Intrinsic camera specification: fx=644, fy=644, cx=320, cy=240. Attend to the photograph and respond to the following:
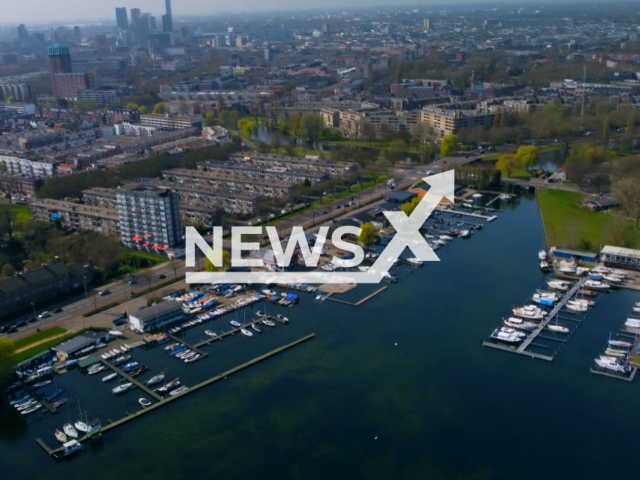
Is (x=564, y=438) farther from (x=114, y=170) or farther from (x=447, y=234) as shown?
(x=114, y=170)

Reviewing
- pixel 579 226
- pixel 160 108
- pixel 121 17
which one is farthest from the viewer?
pixel 121 17

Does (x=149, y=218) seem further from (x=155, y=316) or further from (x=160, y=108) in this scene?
(x=160, y=108)

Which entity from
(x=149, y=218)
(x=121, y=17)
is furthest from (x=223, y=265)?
(x=121, y=17)

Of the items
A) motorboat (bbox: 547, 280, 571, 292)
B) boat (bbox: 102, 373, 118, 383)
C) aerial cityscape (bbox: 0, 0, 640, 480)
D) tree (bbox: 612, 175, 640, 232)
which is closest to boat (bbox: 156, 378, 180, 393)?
aerial cityscape (bbox: 0, 0, 640, 480)

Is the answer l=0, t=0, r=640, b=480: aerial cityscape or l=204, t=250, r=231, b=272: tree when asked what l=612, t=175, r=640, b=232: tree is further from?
l=204, t=250, r=231, b=272: tree

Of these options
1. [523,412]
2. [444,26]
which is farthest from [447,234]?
[444,26]

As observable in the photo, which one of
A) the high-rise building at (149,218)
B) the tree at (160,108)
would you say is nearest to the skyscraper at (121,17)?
the tree at (160,108)
